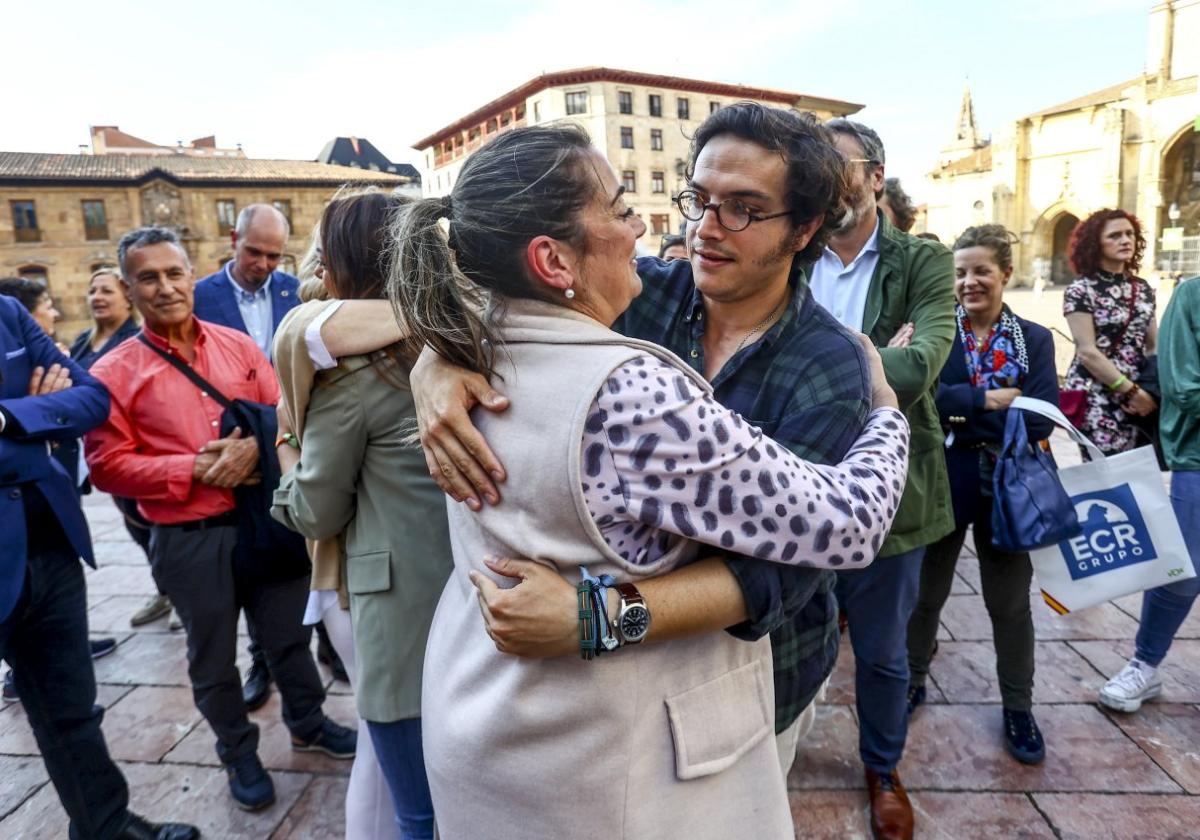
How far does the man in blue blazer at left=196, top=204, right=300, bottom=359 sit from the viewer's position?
4.22 metres

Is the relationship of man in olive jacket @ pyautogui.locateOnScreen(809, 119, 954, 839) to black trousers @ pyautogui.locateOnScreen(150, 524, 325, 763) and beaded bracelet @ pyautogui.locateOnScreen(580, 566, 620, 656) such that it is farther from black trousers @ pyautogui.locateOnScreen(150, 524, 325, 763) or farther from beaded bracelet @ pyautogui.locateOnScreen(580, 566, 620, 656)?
black trousers @ pyautogui.locateOnScreen(150, 524, 325, 763)

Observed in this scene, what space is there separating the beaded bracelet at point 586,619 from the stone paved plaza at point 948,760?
1.89m

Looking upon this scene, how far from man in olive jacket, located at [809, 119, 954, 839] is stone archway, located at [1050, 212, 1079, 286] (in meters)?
44.4

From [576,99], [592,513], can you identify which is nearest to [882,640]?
[592,513]

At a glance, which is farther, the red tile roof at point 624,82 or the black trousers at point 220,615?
the red tile roof at point 624,82

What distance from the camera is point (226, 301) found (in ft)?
14.0

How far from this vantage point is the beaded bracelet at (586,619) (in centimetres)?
104

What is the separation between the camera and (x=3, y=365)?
92.3 inches

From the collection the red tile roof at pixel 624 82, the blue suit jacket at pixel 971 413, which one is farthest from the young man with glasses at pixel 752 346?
the red tile roof at pixel 624 82

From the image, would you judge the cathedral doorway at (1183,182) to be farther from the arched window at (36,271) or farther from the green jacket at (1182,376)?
the arched window at (36,271)

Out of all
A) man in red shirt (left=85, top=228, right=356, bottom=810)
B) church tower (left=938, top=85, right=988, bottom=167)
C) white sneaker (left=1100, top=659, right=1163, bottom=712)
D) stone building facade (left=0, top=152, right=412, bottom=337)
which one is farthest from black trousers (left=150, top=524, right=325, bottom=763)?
church tower (left=938, top=85, right=988, bottom=167)

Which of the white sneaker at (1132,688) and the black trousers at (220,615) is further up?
the black trousers at (220,615)

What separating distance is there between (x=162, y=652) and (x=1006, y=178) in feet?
158

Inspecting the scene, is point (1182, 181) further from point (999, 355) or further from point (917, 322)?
point (917, 322)
